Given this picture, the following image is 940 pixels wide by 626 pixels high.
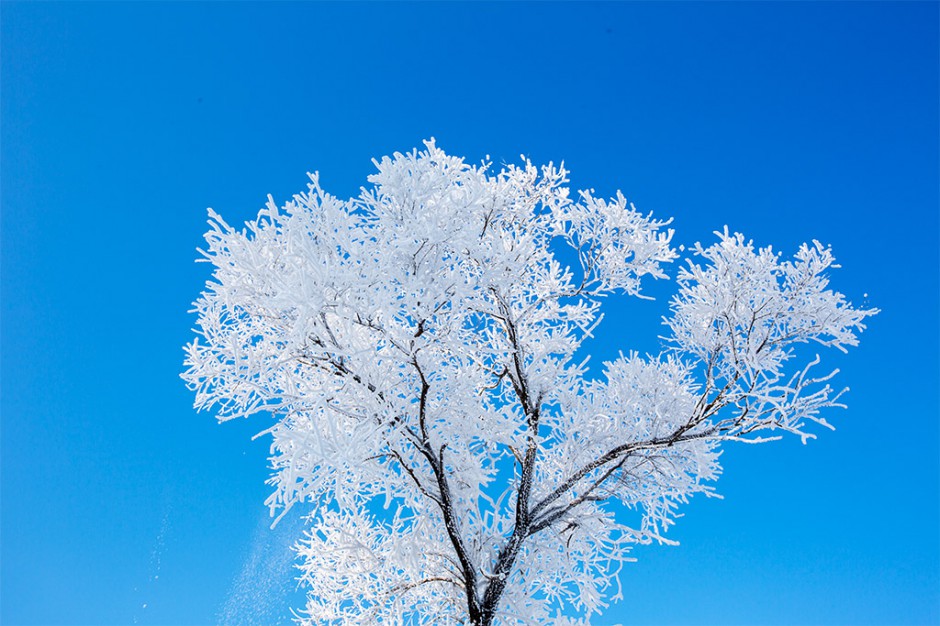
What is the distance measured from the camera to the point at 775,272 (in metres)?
8.55

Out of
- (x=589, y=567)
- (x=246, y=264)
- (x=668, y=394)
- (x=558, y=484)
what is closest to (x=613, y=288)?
(x=668, y=394)

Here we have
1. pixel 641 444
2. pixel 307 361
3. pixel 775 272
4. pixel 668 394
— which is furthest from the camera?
pixel 668 394

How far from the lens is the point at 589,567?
33.4ft

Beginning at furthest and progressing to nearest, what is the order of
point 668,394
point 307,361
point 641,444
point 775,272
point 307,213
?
point 668,394
point 641,444
point 775,272
point 307,361
point 307,213

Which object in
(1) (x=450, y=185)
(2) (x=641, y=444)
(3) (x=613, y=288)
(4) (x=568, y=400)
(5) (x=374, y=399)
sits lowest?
(5) (x=374, y=399)

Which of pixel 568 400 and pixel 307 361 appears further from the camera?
pixel 568 400

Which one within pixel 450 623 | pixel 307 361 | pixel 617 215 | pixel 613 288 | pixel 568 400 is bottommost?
pixel 450 623

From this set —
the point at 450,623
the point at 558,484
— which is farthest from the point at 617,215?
the point at 450,623

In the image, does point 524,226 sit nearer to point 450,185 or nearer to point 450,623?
point 450,185

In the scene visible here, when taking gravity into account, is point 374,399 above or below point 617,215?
below

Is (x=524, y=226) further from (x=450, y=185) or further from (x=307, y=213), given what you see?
(x=307, y=213)

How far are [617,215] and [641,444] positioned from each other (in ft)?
11.1

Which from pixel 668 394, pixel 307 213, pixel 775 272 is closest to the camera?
pixel 307 213

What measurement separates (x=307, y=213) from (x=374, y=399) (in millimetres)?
2200
